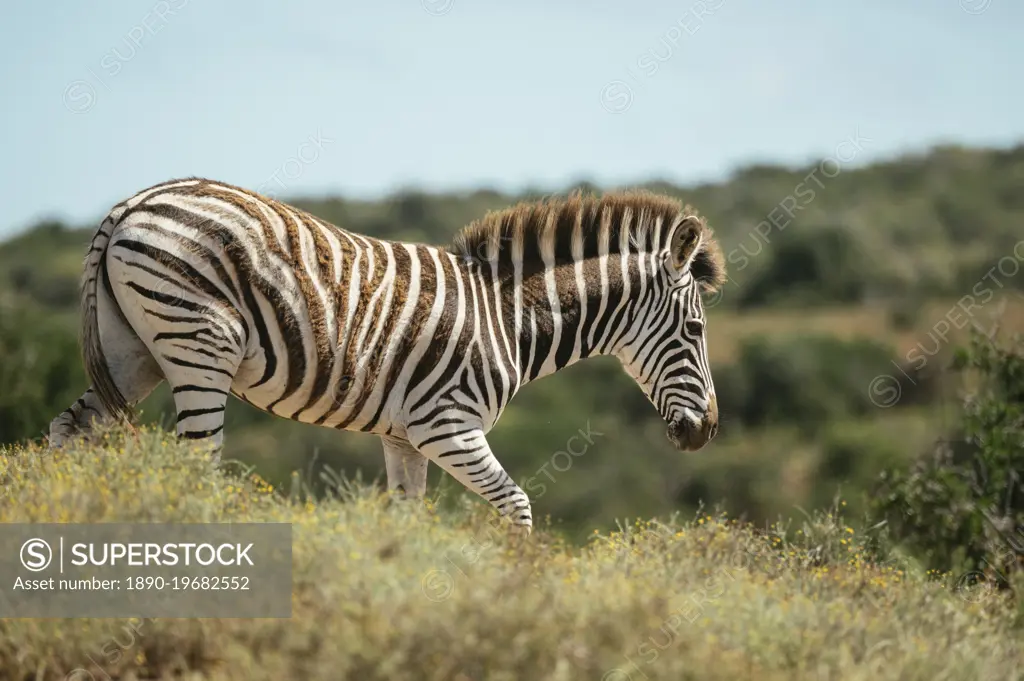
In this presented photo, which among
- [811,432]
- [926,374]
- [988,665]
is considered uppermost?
[988,665]

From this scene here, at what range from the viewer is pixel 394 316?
31.6 feet

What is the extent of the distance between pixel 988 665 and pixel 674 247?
14.7ft

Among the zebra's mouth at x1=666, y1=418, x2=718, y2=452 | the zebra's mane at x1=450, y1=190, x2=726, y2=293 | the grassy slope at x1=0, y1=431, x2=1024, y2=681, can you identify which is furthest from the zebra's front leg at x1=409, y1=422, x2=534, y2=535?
the zebra's mouth at x1=666, y1=418, x2=718, y2=452

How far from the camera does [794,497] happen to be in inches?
2304

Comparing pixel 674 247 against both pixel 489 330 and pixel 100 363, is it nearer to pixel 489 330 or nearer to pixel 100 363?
pixel 489 330

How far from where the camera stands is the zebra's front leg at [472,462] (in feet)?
31.4

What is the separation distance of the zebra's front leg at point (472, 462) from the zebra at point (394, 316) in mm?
13

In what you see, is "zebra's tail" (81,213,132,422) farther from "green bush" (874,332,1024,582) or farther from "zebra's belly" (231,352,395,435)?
"green bush" (874,332,1024,582)

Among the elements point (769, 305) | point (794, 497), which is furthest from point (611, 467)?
point (769, 305)

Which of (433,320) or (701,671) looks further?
(433,320)

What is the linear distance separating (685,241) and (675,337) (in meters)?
0.87

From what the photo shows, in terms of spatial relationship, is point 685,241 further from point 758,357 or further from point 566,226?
point 758,357

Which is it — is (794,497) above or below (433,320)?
below

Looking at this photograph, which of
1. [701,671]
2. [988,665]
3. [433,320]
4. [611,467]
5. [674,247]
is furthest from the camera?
[611,467]
